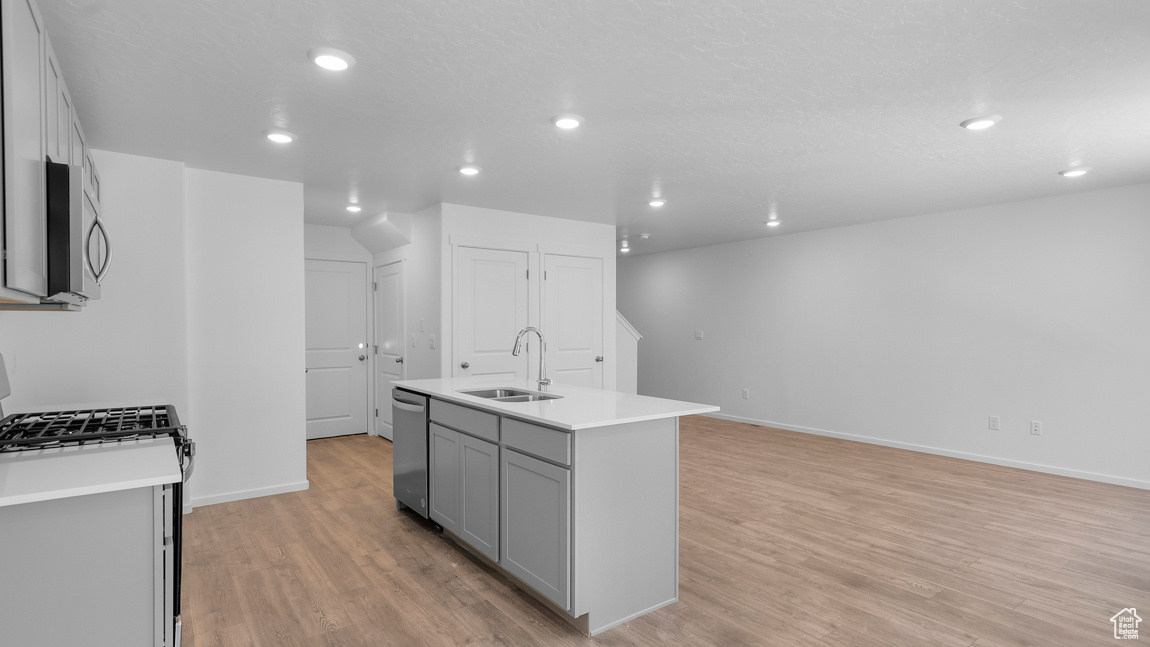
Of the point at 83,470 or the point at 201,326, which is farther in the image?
the point at 201,326

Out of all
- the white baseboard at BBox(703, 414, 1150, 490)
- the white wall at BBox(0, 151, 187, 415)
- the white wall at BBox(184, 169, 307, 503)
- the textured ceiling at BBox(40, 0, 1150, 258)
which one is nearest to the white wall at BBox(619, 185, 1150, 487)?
the white baseboard at BBox(703, 414, 1150, 490)

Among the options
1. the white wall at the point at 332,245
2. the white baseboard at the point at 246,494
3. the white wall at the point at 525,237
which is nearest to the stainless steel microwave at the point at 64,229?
the white baseboard at the point at 246,494

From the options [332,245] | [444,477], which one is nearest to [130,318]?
[444,477]

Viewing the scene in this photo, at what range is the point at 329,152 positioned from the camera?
367 centimetres

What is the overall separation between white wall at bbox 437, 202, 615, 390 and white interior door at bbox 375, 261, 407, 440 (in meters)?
0.98

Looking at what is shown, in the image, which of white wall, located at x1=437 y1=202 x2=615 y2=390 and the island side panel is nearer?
the island side panel

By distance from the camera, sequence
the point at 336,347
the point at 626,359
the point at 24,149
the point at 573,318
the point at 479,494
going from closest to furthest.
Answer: the point at 24,149, the point at 479,494, the point at 573,318, the point at 336,347, the point at 626,359

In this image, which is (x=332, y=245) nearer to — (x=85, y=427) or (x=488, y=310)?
(x=488, y=310)

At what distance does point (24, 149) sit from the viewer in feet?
4.71

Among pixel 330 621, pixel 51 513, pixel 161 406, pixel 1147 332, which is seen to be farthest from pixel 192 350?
pixel 1147 332

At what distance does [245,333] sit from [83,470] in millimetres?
2869

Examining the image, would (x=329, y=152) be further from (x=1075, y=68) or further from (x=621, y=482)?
(x=1075, y=68)

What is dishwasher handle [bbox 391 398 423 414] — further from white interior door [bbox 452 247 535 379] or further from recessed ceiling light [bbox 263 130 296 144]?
recessed ceiling light [bbox 263 130 296 144]

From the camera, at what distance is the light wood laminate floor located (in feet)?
8.16
